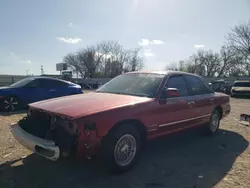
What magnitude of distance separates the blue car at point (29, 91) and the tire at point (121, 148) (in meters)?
6.73

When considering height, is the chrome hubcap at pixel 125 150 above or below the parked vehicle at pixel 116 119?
below

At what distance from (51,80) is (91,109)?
7356 mm

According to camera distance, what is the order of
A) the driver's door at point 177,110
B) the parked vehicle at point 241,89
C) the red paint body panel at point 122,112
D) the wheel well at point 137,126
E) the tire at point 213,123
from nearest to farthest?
the red paint body panel at point 122,112
the wheel well at point 137,126
the driver's door at point 177,110
the tire at point 213,123
the parked vehicle at point 241,89

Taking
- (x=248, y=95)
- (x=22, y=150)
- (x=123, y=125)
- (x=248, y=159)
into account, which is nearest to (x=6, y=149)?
(x=22, y=150)

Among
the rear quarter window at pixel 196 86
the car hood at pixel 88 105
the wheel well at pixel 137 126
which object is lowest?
the wheel well at pixel 137 126

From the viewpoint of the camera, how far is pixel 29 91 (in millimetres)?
9211

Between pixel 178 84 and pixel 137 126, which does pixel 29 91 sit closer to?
pixel 178 84

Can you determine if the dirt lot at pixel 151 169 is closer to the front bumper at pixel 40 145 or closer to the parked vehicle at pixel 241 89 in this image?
the front bumper at pixel 40 145

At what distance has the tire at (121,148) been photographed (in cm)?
329

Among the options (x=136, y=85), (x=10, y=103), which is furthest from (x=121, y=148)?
(x=10, y=103)

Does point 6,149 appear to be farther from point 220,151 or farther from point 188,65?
point 188,65

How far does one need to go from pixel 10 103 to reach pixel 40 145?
6.56 m

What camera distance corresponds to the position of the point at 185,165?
398cm

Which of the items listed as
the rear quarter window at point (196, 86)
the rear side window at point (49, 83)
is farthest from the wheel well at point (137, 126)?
the rear side window at point (49, 83)
